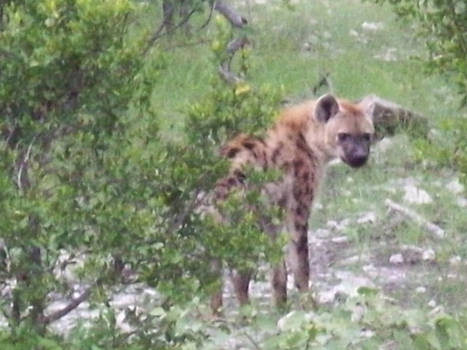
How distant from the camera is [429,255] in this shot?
8.01m

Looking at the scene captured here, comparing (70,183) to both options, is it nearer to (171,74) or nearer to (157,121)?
(157,121)

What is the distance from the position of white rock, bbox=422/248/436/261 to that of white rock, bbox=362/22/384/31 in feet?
26.7

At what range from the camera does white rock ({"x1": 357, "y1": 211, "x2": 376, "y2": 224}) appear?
8703 millimetres

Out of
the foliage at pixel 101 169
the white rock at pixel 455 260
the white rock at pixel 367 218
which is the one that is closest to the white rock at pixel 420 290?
the white rock at pixel 455 260

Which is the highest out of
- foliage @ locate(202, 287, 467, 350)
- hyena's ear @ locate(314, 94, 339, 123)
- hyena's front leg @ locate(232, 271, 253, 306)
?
foliage @ locate(202, 287, 467, 350)

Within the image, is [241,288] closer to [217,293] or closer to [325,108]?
[217,293]

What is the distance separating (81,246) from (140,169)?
28 centimetres

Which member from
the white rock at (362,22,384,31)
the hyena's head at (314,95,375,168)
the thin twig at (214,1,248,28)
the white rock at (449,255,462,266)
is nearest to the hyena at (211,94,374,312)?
the hyena's head at (314,95,375,168)

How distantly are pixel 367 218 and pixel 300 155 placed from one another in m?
1.33

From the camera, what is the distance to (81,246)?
4.28 metres

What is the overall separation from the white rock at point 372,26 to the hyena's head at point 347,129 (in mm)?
8141

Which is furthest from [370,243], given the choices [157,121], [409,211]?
[157,121]

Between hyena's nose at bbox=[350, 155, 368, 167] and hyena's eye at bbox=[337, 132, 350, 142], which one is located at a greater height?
hyena's eye at bbox=[337, 132, 350, 142]

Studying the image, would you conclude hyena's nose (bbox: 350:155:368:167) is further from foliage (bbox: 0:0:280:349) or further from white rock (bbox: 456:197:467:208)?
foliage (bbox: 0:0:280:349)
